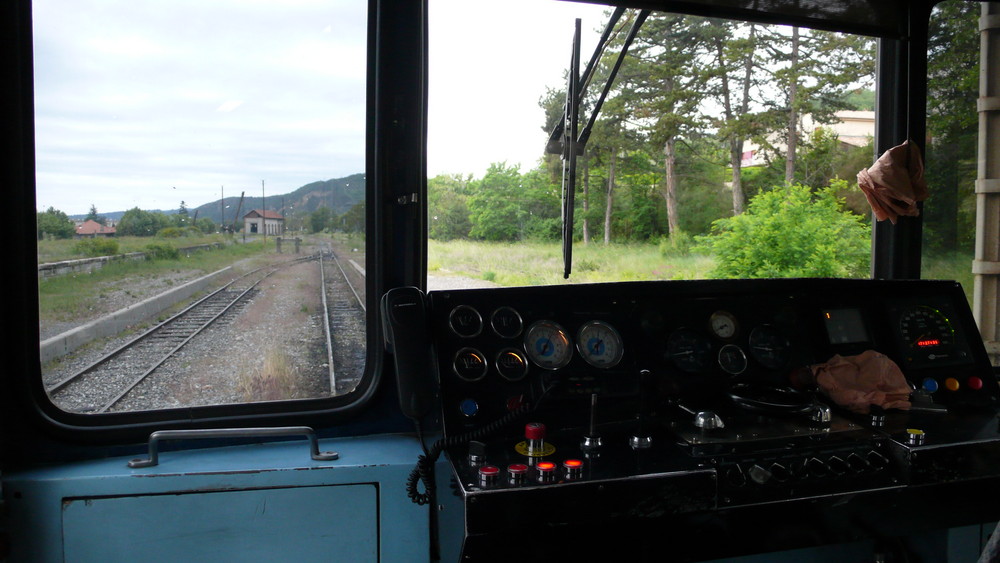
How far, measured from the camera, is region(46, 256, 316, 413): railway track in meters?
1.69

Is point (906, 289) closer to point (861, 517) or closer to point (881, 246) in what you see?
point (881, 246)

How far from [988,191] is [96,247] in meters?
2.81

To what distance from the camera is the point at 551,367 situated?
1.69 meters

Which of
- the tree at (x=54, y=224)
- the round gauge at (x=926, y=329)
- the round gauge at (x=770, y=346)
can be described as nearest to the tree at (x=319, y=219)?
the tree at (x=54, y=224)

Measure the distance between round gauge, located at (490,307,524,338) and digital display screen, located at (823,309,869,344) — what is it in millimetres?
911

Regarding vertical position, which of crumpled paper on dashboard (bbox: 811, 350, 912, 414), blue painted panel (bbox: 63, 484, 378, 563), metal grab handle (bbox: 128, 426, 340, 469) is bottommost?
blue painted panel (bbox: 63, 484, 378, 563)

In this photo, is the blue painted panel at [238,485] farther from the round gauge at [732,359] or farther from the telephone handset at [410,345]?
the round gauge at [732,359]

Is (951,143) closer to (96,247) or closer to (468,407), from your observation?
(468,407)

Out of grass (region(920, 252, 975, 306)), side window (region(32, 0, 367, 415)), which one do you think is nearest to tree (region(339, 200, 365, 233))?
side window (region(32, 0, 367, 415))

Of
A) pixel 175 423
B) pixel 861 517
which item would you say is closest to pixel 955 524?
pixel 861 517

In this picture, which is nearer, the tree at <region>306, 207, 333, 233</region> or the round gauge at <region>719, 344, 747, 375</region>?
the round gauge at <region>719, 344, 747, 375</region>

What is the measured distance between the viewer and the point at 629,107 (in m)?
2.02

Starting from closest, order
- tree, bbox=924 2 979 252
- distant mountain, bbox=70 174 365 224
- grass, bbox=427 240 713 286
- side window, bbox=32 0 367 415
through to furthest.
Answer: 1. side window, bbox=32 0 367 415
2. distant mountain, bbox=70 174 365 224
3. grass, bbox=427 240 713 286
4. tree, bbox=924 2 979 252

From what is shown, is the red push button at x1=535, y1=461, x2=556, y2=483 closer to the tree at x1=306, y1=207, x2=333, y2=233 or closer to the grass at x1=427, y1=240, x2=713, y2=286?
the grass at x1=427, y1=240, x2=713, y2=286
